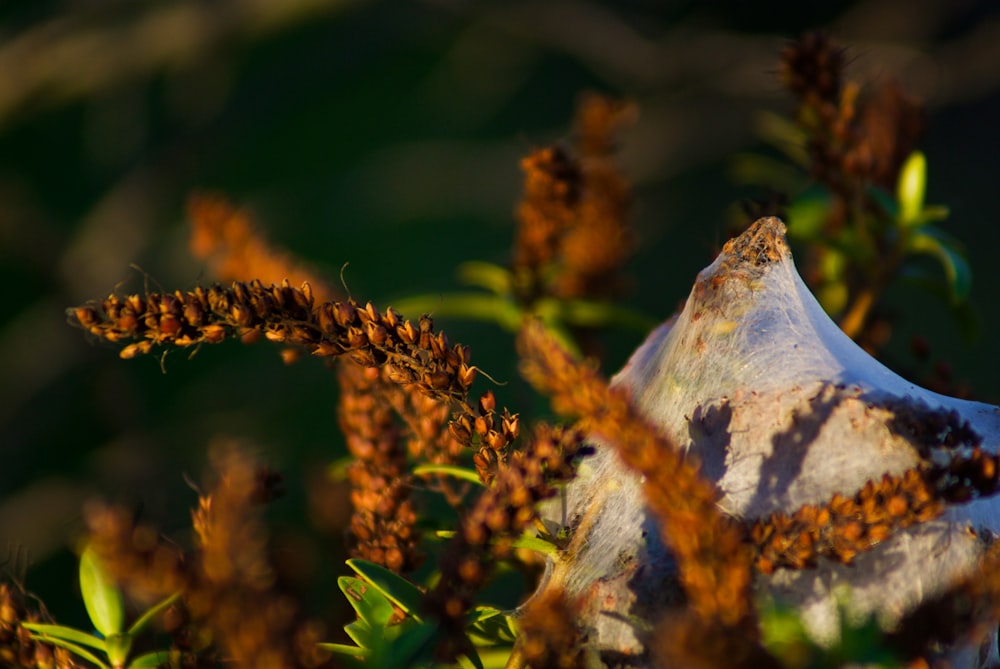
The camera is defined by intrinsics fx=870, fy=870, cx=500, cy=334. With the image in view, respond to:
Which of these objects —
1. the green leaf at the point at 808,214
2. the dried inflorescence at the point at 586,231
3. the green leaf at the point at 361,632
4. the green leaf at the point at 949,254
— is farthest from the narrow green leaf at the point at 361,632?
the green leaf at the point at 949,254

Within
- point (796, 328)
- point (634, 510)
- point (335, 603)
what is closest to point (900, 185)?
point (796, 328)

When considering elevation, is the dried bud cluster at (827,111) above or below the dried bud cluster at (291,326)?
above

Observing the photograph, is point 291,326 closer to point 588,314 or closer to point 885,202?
point 588,314

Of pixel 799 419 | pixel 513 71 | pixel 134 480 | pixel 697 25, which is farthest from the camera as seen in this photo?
pixel 513 71

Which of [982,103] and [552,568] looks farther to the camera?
[982,103]

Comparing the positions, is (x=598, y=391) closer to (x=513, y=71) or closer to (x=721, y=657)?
(x=721, y=657)

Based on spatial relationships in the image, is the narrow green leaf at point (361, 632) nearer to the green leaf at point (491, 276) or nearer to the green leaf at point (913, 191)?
the green leaf at point (491, 276)

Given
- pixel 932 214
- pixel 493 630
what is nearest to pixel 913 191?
pixel 932 214
